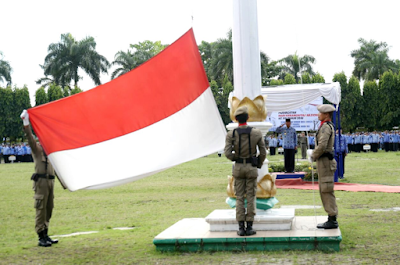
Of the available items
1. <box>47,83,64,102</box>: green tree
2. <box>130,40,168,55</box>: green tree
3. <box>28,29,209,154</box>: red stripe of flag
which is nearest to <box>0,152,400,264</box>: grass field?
<box>28,29,209,154</box>: red stripe of flag

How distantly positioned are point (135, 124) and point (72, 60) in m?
52.3

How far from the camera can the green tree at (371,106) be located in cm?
4597

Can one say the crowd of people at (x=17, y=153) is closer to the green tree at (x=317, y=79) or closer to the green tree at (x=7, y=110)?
the green tree at (x=7, y=110)

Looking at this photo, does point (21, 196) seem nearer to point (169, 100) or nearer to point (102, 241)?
point (102, 241)

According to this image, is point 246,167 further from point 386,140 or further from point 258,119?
point 386,140

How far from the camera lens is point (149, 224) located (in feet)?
30.4

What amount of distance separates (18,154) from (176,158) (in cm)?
3709

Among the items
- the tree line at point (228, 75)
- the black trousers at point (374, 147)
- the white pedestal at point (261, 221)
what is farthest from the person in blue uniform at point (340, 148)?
the tree line at point (228, 75)

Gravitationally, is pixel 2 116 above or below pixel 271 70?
below

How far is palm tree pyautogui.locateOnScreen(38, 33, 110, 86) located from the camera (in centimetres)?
5628

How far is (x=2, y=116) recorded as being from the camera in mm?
47219

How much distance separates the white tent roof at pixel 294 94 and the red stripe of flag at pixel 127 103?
31.4ft

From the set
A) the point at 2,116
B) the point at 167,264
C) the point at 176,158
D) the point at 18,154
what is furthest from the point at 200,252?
the point at 2,116

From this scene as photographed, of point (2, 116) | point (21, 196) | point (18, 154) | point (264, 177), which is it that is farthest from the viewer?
point (2, 116)
